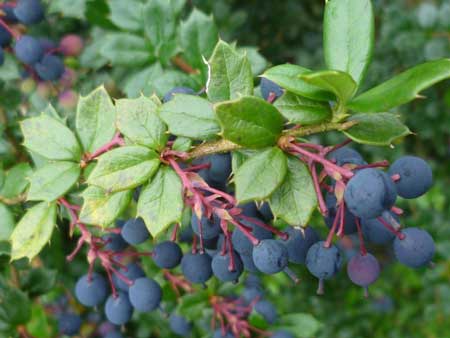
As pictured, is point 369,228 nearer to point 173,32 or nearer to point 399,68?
point 173,32

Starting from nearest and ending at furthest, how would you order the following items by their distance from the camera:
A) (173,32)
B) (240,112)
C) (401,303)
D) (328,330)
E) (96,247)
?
(240,112) < (96,247) < (173,32) < (328,330) < (401,303)

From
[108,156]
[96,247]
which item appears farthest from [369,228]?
[96,247]

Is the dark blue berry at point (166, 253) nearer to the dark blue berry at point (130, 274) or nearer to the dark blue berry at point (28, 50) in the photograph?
the dark blue berry at point (130, 274)

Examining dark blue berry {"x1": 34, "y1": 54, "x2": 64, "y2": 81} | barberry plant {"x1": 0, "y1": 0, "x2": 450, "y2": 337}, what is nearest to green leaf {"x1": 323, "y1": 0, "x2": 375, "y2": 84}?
barberry plant {"x1": 0, "y1": 0, "x2": 450, "y2": 337}

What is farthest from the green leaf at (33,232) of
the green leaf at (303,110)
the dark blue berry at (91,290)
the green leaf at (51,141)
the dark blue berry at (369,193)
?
the dark blue berry at (369,193)

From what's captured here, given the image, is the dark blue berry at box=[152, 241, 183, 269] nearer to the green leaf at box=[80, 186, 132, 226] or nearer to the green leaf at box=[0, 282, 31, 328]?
the green leaf at box=[80, 186, 132, 226]
